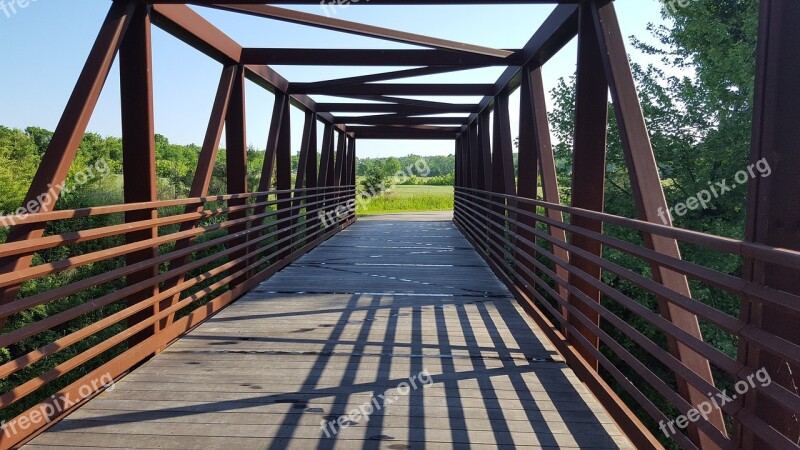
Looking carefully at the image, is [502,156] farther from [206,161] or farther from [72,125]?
[72,125]

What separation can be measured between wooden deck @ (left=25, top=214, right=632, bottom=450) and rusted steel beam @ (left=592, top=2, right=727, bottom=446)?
56cm

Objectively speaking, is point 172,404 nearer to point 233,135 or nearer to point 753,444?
point 753,444

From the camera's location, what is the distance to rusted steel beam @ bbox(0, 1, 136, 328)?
10.0 ft

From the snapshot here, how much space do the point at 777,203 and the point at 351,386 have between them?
2.48 metres

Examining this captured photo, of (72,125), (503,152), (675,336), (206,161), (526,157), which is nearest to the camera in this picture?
(675,336)

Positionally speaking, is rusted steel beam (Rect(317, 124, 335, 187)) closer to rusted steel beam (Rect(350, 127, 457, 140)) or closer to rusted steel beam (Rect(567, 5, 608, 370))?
rusted steel beam (Rect(350, 127, 457, 140))

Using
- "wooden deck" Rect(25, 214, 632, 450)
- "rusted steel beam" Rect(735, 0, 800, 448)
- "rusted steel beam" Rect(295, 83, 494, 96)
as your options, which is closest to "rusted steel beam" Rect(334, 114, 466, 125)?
"rusted steel beam" Rect(295, 83, 494, 96)

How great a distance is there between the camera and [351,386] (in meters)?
Result: 3.59

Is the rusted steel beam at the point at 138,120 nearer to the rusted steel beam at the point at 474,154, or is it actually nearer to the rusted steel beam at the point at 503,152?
the rusted steel beam at the point at 503,152

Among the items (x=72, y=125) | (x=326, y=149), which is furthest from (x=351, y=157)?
(x=72, y=125)

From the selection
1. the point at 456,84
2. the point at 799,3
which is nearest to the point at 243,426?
the point at 799,3

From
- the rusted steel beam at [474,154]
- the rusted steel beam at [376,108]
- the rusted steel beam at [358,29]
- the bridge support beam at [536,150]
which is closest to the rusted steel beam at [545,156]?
the bridge support beam at [536,150]

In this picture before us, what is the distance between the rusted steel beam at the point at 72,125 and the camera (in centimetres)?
306

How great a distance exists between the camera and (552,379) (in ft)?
12.3
